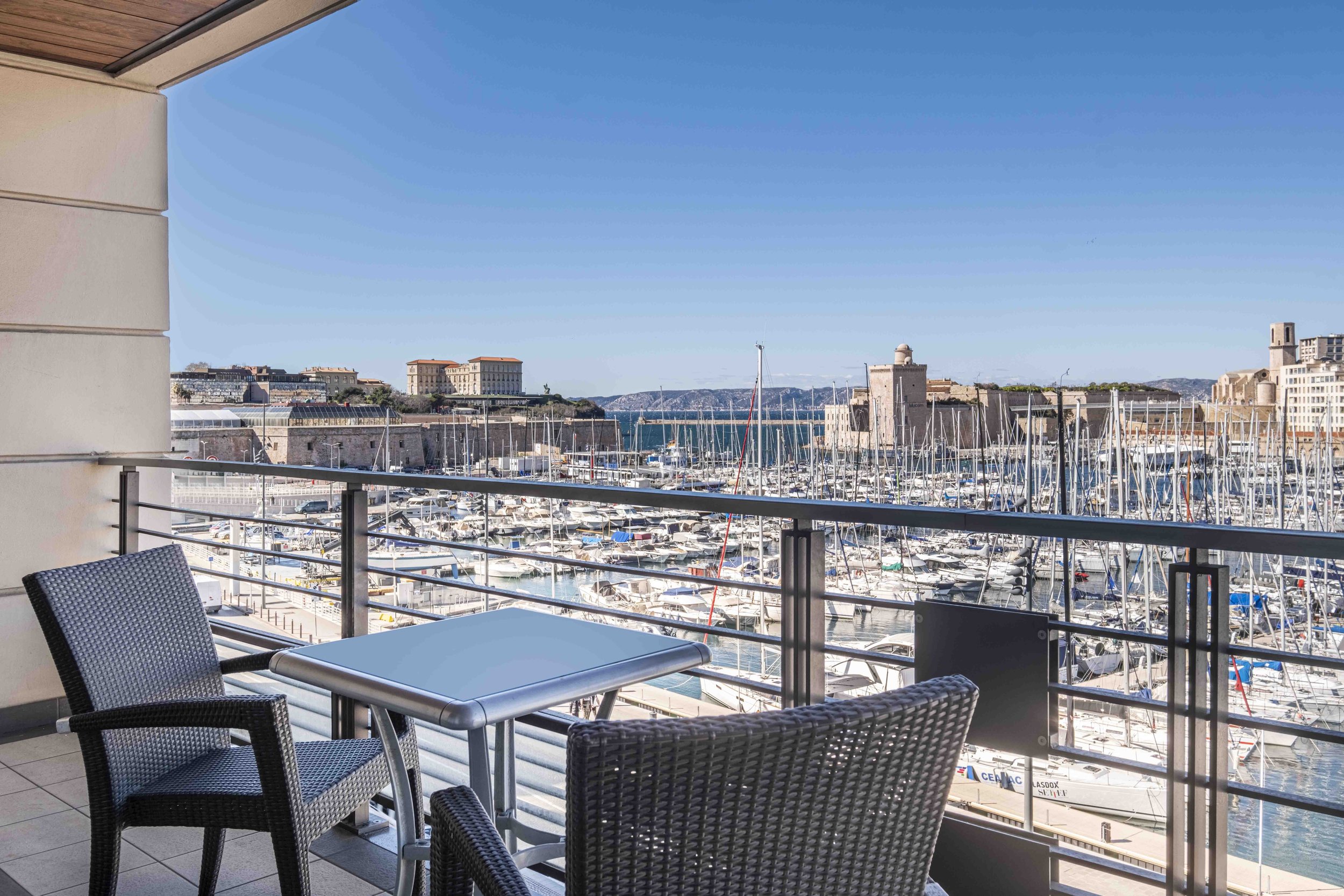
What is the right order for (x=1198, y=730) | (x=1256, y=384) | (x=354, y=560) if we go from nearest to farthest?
(x=1198, y=730) → (x=354, y=560) → (x=1256, y=384)

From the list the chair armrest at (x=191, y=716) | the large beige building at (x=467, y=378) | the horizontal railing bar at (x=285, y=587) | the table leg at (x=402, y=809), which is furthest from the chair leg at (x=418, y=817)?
the large beige building at (x=467, y=378)

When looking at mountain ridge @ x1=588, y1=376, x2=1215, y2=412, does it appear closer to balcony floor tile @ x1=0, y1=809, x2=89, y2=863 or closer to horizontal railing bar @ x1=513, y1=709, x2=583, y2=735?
balcony floor tile @ x1=0, y1=809, x2=89, y2=863

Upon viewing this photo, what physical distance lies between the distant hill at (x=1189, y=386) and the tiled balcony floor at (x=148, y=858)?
55.1ft

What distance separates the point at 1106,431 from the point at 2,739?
1742 cm

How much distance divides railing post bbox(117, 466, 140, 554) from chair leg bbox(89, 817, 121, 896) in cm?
252

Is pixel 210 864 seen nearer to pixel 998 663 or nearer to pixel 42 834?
pixel 42 834

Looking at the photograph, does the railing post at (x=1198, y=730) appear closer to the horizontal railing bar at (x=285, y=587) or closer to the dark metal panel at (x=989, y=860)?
the dark metal panel at (x=989, y=860)

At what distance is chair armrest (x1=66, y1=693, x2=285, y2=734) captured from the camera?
1901 mm

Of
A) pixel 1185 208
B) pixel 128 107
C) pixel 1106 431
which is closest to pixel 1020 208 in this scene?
pixel 1185 208

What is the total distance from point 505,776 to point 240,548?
140cm

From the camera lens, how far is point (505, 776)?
2.20 meters

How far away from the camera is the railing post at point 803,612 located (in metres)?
2.13

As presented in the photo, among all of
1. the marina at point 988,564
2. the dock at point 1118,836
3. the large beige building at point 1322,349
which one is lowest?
the dock at point 1118,836

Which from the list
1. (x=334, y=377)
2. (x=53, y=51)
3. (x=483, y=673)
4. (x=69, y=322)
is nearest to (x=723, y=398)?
(x=334, y=377)
